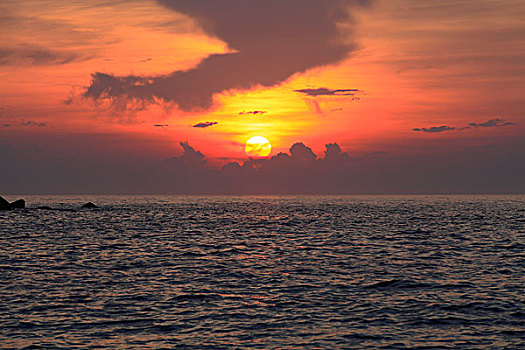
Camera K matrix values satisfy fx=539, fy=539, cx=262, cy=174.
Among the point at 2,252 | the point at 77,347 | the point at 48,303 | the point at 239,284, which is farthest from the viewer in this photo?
the point at 2,252

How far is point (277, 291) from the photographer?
25812 millimetres

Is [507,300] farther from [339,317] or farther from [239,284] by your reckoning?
[239,284]

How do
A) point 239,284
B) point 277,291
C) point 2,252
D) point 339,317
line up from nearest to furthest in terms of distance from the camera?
point 339,317, point 277,291, point 239,284, point 2,252

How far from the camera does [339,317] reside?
809 inches

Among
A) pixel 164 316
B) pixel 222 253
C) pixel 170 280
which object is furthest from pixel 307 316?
pixel 222 253

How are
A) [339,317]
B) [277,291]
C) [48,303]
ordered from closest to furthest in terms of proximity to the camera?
[339,317], [48,303], [277,291]

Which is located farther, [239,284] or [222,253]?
[222,253]

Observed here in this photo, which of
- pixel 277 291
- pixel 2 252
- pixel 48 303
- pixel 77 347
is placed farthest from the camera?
pixel 2 252

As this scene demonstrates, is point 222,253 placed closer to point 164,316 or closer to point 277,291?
point 277,291

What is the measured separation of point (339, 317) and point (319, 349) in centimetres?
414

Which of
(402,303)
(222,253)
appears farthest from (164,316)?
(222,253)

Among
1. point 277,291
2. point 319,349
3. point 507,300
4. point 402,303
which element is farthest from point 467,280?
point 319,349

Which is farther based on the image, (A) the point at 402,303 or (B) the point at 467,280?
(B) the point at 467,280

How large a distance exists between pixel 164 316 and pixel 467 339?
10882 mm
